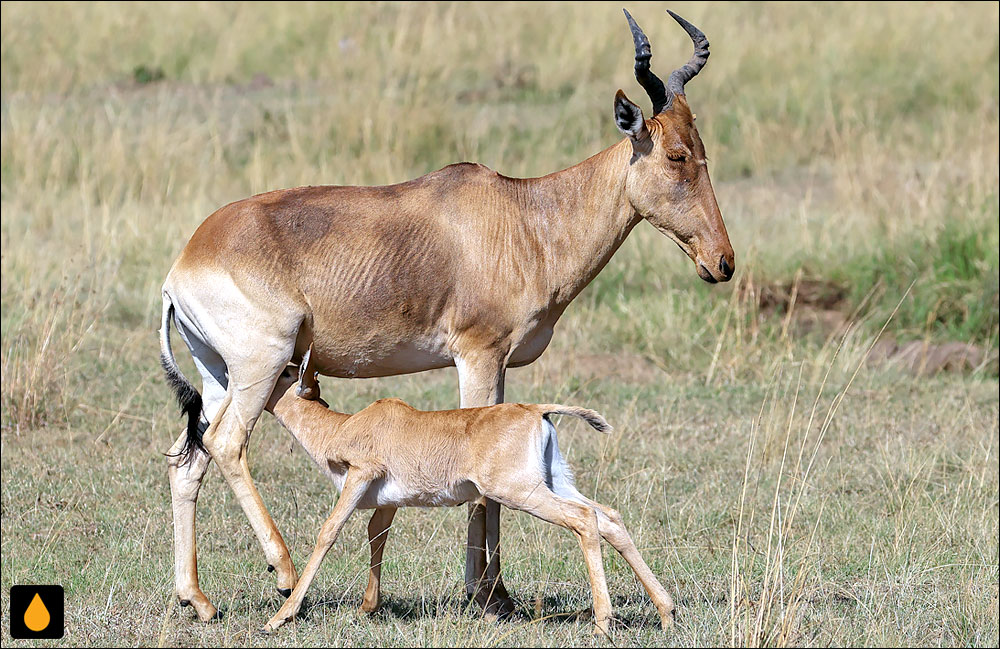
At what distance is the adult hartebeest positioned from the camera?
512cm

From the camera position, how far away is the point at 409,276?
532 centimetres

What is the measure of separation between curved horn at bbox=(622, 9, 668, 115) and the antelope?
144 centimetres

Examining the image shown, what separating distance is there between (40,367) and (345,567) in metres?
3.40

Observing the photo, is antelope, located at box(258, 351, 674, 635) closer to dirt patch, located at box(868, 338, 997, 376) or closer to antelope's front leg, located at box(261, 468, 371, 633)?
antelope's front leg, located at box(261, 468, 371, 633)

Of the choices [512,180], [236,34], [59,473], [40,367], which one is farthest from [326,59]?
[512,180]

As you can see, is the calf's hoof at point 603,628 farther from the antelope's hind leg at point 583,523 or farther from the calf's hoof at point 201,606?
the calf's hoof at point 201,606

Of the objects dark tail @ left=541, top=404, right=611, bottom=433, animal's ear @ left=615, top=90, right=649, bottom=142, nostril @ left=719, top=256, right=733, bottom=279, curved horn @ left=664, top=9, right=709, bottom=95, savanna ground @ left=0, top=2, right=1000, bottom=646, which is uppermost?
curved horn @ left=664, top=9, right=709, bottom=95

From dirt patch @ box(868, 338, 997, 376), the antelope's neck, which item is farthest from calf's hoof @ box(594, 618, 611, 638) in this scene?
dirt patch @ box(868, 338, 997, 376)

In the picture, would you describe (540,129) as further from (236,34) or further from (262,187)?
(236,34)

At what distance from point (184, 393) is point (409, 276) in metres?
1.02

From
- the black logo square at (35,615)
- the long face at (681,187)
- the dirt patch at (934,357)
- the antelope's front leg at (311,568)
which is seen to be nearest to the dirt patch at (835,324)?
the dirt patch at (934,357)

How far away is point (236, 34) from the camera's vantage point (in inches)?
753

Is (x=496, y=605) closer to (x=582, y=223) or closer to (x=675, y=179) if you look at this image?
(x=582, y=223)

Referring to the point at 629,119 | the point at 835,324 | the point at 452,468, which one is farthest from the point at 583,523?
the point at 835,324
